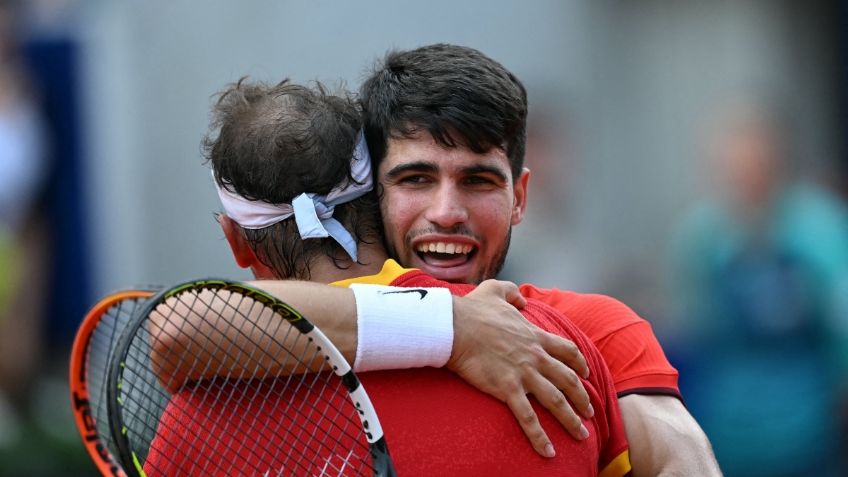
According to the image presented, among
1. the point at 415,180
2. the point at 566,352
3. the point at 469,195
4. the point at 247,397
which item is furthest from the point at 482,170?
the point at 247,397

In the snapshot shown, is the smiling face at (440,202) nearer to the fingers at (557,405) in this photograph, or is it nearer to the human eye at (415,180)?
the human eye at (415,180)

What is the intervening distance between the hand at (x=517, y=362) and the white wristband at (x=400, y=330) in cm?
5

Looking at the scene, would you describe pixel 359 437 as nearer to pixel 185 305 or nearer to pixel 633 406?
pixel 185 305

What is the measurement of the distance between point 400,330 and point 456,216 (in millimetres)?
706

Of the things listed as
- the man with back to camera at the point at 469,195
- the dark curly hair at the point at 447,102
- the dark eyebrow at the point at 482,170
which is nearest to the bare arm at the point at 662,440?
the man with back to camera at the point at 469,195

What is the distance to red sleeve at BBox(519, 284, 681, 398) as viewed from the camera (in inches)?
153

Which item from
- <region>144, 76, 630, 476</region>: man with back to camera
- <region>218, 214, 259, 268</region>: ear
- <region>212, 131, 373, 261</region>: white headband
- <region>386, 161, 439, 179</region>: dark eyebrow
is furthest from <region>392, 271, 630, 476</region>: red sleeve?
<region>218, 214, 259, 268</region>: ear

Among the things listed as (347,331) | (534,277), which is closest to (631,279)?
(534,277)

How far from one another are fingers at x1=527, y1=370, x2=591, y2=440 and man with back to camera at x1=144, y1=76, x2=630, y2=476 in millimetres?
20

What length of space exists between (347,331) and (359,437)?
25cm

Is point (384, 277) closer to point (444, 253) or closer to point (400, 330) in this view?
point (400, 330)

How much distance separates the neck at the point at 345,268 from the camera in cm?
369

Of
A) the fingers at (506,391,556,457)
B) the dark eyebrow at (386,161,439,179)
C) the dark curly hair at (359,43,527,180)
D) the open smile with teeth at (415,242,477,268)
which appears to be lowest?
the fingers at (506,391,556,457)

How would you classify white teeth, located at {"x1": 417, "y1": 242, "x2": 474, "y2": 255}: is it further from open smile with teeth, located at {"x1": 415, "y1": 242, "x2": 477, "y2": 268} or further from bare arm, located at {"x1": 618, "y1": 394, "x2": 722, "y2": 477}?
bare arm, located at {"x1": 618, "y1": 394, "x2": 722, "y2": 477}
